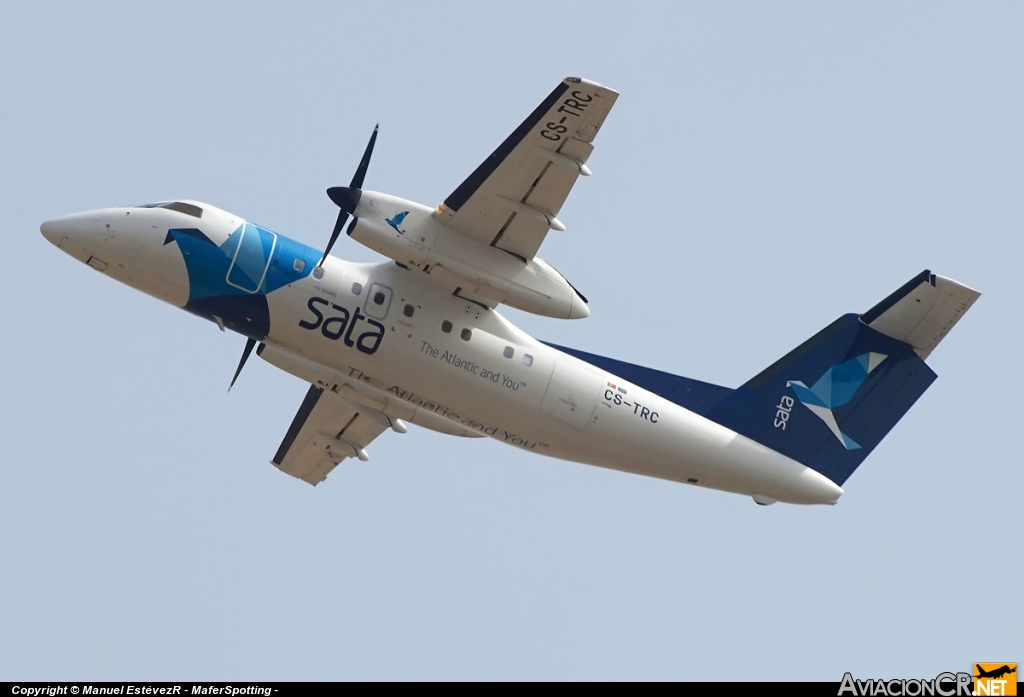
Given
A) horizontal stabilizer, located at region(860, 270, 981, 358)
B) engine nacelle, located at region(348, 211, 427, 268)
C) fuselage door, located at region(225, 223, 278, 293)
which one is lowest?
fuselage door, located at region(225, 223, 278, 293)

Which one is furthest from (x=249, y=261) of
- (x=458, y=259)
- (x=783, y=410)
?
(x=783, y=410)

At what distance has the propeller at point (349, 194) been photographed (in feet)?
57.3

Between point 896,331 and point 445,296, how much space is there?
287 inches

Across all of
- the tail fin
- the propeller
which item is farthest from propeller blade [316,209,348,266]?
the tail fin

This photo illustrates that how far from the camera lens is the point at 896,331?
19.8 metres

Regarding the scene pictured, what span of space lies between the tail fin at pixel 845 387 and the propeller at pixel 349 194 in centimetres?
642

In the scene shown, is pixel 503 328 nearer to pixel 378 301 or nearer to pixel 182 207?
pixel 378 301

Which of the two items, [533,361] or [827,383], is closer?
[533,361]

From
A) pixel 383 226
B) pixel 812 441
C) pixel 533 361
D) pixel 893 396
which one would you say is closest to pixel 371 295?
pixel 383 226

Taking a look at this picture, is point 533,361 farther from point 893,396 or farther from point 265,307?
point 893,396

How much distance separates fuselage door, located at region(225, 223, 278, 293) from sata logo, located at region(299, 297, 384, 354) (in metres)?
0.82

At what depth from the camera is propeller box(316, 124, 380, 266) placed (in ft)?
57.3

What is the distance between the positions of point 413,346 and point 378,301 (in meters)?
0.83
